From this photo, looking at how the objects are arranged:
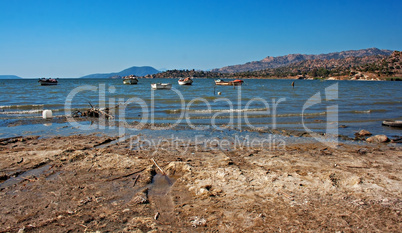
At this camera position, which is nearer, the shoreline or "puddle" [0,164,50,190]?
"puddle" [0,164,50,190]

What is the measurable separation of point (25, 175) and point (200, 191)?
386 cm

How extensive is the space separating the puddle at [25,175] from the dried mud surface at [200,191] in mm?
23

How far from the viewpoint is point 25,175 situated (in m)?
5.72

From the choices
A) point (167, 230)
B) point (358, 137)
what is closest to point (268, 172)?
point (167, 230)

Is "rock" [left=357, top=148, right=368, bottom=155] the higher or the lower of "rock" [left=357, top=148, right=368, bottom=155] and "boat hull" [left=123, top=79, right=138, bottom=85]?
the lower

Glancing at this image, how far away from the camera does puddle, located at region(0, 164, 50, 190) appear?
527 cm

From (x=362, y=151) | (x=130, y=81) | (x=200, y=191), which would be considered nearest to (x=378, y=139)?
(x=362, y=151)

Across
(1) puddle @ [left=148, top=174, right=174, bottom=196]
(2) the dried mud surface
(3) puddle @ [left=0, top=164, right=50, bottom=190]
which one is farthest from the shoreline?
(1) puddle @ [left=148, top=174, right=174, bottom=196]

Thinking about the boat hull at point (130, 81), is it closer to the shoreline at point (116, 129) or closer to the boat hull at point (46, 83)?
the boat hull at point (46, 83)

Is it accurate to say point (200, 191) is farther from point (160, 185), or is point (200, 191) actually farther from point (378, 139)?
point (378, 139)

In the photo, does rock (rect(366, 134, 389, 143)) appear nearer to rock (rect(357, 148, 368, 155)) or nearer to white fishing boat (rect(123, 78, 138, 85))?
rock (rect(357, 148, 368, 155))

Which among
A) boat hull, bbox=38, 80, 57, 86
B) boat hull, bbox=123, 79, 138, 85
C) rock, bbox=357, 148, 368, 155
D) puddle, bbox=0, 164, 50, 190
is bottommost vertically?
puddle, bbox=0, 164, 50, 190

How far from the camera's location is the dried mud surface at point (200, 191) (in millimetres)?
3781

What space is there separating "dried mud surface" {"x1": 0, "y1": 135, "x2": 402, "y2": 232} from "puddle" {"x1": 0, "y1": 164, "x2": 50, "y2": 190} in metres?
0.02
